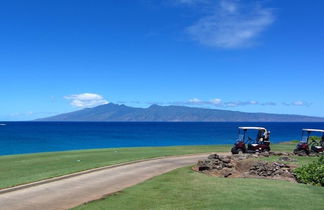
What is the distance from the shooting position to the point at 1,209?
10516 millimetres

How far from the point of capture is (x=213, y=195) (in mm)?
11477

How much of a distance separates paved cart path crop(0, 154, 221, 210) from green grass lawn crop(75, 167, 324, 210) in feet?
2.98

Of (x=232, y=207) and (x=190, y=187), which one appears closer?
(x=232, y=207)

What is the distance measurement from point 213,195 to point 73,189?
5256mm

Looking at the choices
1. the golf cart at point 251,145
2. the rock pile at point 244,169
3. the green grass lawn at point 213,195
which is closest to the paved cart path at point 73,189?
the green grass lawn at point 213,195

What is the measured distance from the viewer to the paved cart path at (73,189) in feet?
36.5

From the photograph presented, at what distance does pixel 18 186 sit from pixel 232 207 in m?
8.16

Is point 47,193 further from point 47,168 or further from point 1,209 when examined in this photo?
point 47,168

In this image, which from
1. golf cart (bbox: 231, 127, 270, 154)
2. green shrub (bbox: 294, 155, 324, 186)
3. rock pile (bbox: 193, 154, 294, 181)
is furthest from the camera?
golf cart (bbox: 231, 127, 270, 154)

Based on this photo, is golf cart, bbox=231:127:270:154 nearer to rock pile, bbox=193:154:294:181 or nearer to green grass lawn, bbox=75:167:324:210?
rock pile, bbox=193:154:294:181

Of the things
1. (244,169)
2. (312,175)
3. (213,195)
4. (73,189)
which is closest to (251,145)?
(244,169)

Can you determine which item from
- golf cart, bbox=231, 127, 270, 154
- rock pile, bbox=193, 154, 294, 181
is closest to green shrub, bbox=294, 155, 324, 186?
rock pile, bbox=193, 154, 294, 181

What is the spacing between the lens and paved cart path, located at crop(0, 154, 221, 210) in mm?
11125

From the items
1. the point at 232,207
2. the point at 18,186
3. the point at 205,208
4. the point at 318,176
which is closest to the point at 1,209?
the point at 18,186
